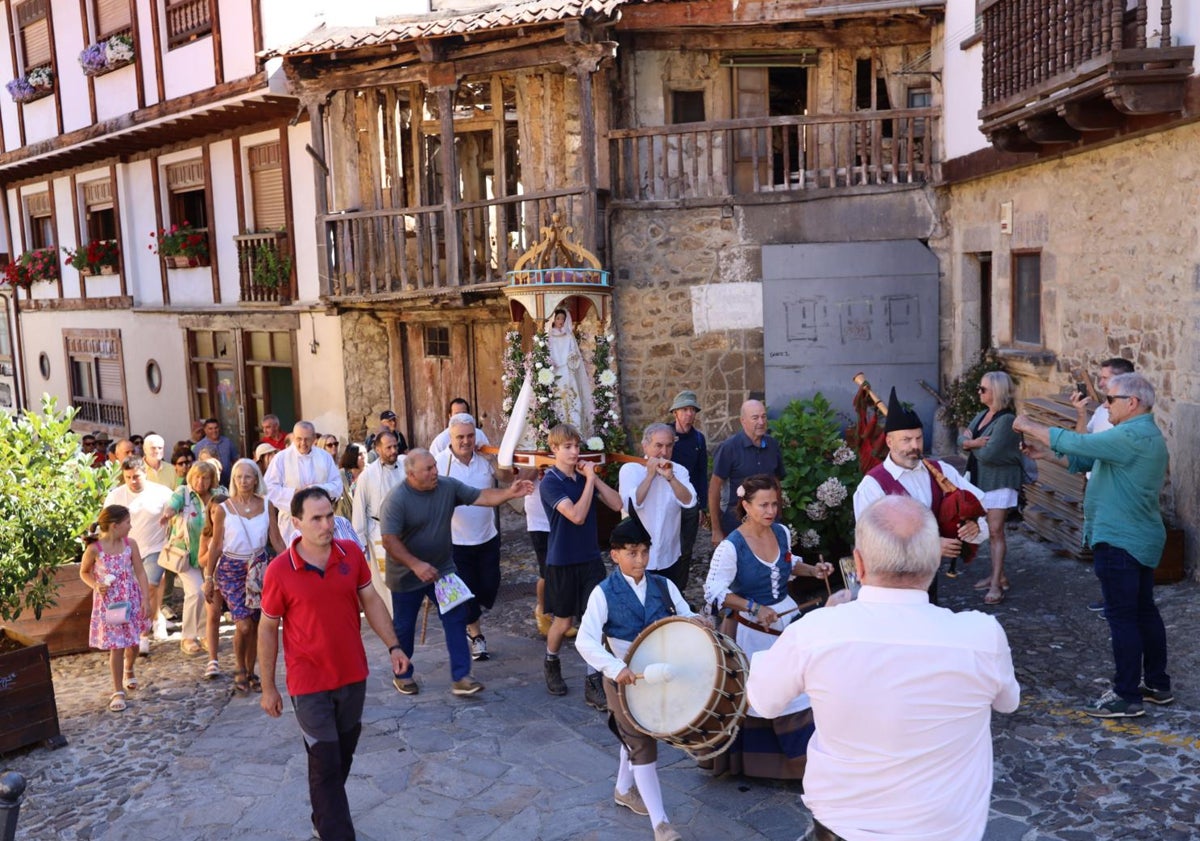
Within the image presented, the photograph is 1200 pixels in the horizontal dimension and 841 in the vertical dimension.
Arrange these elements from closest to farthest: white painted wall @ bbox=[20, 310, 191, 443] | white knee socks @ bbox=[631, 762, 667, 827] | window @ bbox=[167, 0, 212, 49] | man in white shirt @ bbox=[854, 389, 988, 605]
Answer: white knee socks @ bbox=[631, 762, 667, 827]
man in white shirt @ bbox=[854, 389, 988, 605]
window @ bbox=[167, 0, 212, 49]
white painted wall @ bbox=[20, 310, 191, 443]

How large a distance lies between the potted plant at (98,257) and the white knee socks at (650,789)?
680 inches

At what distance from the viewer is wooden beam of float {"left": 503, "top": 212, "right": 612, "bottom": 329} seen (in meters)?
9.65

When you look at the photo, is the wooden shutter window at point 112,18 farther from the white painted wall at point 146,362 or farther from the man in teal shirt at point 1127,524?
the man in teal shirt at point 1127,524

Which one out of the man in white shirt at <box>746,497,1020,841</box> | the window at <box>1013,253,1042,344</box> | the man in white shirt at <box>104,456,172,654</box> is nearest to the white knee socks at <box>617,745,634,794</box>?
the man in white shirt at <box>746,497,1020,841</box>

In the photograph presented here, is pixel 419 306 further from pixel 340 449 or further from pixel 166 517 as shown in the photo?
pixel 166 517

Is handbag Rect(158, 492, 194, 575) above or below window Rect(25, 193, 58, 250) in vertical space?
below

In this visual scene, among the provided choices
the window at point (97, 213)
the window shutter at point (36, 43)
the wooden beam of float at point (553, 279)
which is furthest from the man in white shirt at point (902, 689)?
the window shutter at point (36, 43)

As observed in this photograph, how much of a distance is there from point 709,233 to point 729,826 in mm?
8467

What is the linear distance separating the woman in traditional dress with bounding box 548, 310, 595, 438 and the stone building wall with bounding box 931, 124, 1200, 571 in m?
4.17

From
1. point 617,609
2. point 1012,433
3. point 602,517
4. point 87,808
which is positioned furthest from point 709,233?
point 87,808

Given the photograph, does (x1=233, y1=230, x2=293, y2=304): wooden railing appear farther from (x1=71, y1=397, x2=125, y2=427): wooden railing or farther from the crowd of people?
the crowd of people

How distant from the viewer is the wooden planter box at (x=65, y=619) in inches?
327

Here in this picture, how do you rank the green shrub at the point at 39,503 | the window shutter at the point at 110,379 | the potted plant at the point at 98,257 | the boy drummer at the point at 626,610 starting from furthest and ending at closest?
the window shutter at the point at 110,379
the potted plant at the point at 98,257
the green shrub at the point at 39,503
the boy drummer at the point at 626,610

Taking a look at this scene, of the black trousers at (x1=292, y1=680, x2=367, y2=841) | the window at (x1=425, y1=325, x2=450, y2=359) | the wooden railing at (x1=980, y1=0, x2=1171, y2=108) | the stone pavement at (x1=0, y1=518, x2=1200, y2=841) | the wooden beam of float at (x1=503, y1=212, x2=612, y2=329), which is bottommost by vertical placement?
the stone pavement at (x1=0, y1=518, x2=1200, y2=841)
